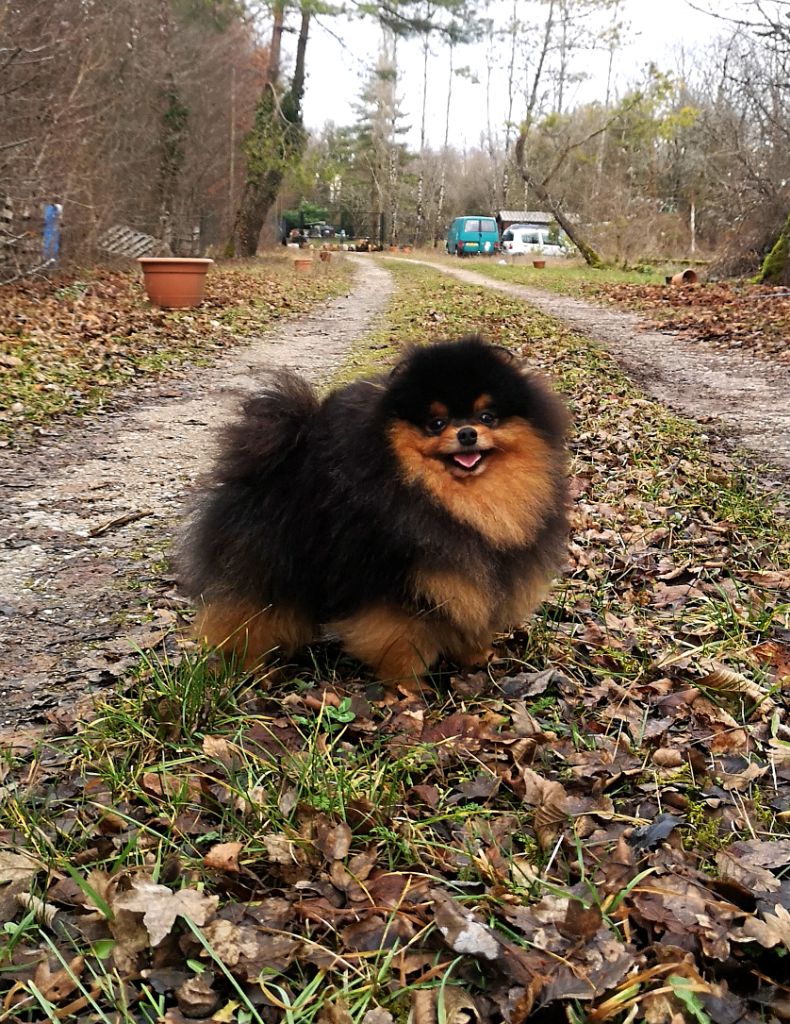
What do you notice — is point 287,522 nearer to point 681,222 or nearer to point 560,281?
point 560,281

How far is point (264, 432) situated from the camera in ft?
9.56

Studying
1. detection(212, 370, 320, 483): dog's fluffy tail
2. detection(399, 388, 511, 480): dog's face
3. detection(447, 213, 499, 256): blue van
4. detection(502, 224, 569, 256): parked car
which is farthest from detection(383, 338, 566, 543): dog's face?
detection(447, 213, 499, 256): blue van

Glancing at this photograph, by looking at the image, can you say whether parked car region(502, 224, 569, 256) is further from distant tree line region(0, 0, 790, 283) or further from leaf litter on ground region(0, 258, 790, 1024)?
leaf litter on ground region(0, 258, 790, 1024)

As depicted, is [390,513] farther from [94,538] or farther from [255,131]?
[255,131]

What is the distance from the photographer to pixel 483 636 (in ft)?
10.2

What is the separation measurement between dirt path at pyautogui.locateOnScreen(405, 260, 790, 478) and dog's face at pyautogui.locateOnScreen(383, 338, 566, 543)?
11.3 feet

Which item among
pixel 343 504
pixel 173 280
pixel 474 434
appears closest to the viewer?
pixel 474 434

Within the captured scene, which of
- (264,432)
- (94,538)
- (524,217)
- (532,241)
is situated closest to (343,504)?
(264,432)

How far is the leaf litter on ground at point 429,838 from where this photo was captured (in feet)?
5.93

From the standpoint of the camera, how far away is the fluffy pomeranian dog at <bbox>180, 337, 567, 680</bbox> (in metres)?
2.76

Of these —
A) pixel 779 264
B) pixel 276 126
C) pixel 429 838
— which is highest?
pixel 276 126

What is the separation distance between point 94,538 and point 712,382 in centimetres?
665

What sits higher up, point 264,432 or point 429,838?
point 264,432

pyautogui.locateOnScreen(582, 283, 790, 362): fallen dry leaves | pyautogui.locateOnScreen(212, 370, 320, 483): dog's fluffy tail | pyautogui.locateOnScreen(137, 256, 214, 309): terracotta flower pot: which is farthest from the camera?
pyautogui.locateOnScreen(137, 256, 214, 309): terracotta flower pot
